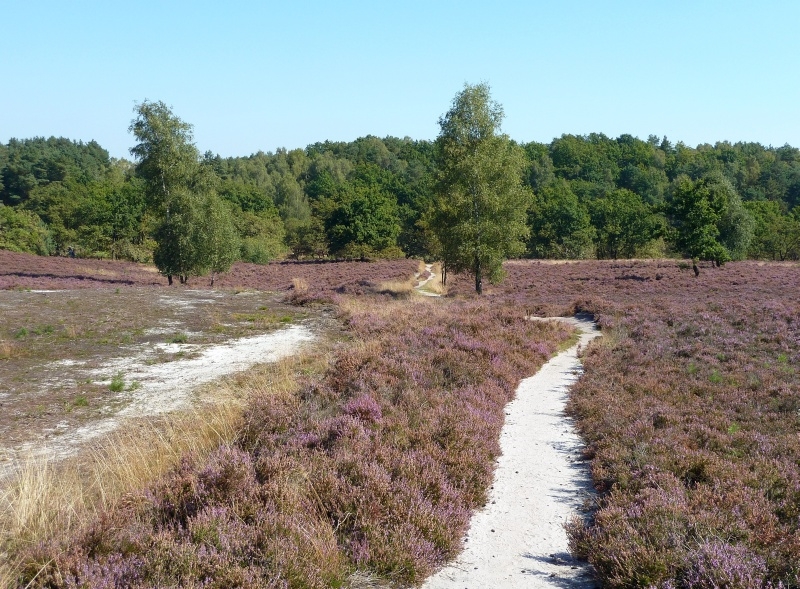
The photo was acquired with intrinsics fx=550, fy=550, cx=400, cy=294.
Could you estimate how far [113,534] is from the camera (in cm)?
552

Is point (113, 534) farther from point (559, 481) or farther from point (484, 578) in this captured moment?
point (559, 481)

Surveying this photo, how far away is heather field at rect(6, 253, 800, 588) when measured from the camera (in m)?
5.15

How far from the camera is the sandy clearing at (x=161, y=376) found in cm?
973

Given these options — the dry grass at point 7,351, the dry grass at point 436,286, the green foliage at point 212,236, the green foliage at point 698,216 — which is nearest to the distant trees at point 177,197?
the green foliage at point 212,236

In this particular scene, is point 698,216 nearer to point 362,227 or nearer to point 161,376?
point 161,376

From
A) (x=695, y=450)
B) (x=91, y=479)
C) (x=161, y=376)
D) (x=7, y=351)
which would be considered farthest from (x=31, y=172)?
(x=695, y=450)

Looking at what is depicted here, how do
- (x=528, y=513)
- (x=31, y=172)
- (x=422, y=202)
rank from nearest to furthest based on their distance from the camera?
1. (x=528, y=513)
2. (x=422, y=202)
3. (x=31, y=172)

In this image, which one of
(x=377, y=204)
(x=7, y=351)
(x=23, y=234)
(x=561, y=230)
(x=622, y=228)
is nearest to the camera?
(x=7, y=351)

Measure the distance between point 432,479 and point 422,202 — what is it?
101055 millimetres

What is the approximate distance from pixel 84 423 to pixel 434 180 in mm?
30376

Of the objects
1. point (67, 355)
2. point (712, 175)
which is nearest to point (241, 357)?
point (67, 355)

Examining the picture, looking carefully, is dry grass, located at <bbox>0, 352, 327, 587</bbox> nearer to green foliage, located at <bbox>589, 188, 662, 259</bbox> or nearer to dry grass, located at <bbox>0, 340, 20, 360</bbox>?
dry grass, located at <bbox>0, 340, 20, 360</bbox>

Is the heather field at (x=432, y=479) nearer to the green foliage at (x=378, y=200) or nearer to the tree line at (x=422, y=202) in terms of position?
the tree line at (x=422, y=202)

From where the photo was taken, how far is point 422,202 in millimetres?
106250
